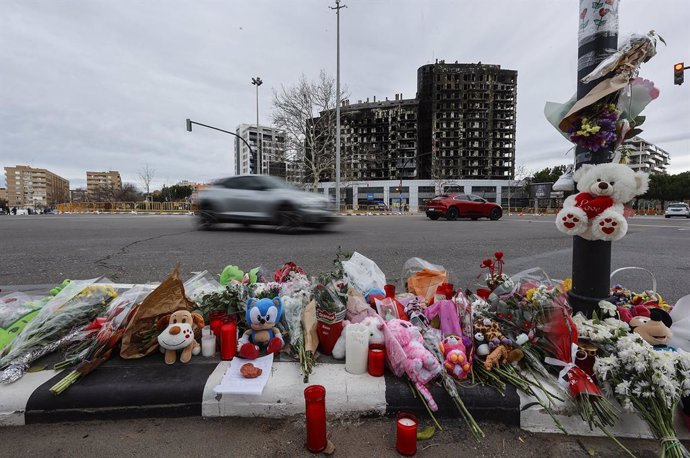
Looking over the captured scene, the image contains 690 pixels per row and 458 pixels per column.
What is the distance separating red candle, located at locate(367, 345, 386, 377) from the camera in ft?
6.17

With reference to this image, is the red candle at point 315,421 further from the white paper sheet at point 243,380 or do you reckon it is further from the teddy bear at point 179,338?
the teddy bear at point 179,338

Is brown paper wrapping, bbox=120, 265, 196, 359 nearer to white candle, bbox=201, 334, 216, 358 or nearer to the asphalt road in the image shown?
white candle, bbox=201, 334, 216, 358

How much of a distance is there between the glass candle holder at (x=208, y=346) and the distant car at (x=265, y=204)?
6.98 m

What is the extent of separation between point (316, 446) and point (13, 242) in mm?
8915

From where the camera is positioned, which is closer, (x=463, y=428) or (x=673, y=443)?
(x=673, y=443)

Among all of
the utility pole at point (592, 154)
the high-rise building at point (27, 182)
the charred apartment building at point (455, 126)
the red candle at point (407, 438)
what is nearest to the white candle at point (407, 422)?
the red candle at point (407, 438)

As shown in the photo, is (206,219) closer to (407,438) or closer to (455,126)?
(407,438)

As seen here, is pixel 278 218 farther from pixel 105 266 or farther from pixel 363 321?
pixel 363 321

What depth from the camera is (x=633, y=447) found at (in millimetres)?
1558

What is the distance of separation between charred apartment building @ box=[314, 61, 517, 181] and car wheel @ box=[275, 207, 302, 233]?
7327 centimetres

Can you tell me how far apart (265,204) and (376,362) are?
791 cm

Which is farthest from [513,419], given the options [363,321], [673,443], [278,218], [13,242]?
[13,242]

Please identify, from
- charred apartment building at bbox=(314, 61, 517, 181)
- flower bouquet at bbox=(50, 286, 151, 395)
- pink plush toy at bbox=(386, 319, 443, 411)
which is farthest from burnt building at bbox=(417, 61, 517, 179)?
flower bouquet at bbox=(50, 286, 151, 395)

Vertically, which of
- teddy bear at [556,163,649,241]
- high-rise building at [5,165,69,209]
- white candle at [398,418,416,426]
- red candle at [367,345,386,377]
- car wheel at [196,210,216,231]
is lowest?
white candle at [398,418,416,426]
